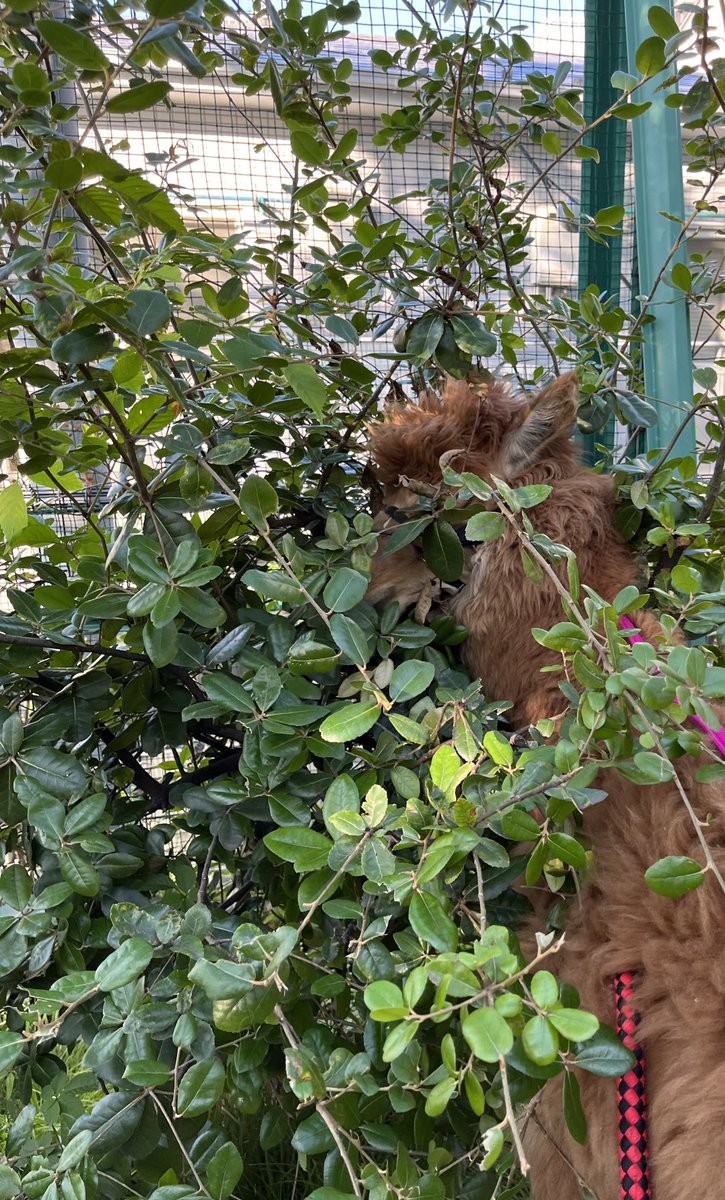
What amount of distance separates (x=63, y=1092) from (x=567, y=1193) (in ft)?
2.64

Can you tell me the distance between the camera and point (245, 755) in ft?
3.55

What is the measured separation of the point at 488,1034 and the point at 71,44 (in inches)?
40.1

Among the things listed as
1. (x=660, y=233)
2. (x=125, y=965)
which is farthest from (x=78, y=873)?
(x=660, y=233)

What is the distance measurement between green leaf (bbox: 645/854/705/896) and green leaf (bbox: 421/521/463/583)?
2.08 feet

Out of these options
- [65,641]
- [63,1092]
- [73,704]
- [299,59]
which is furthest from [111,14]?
[63,1092]

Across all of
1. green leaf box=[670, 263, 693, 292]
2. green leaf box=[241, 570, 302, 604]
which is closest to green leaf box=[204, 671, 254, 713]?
green leaf box=[241, 570, 302, 604]

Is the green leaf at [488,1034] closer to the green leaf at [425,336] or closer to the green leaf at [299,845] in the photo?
the green leaf at [299,845]

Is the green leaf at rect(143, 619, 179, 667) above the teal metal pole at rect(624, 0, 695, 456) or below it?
below

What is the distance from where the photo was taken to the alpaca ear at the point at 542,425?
4.93ft

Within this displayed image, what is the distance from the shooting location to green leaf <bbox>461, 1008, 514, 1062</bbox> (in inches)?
25.3

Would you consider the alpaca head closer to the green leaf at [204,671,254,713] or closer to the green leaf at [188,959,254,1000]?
the green leaf at [204,671,254,713]

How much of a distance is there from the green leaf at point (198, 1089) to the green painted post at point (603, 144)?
2.16m

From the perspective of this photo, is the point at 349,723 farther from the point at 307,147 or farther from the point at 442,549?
the point at 307,147

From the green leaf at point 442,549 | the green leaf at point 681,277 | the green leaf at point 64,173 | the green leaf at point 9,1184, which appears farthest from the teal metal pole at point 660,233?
the green leaf at point 9,1184
